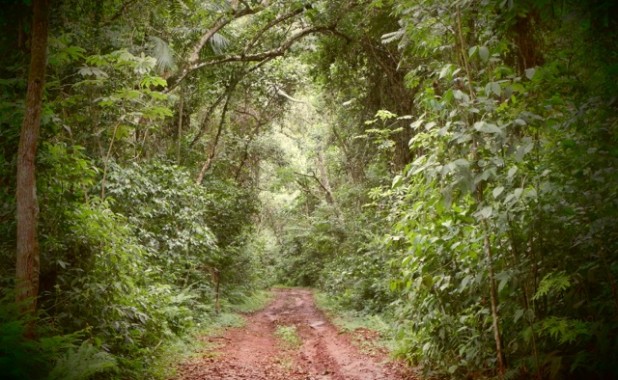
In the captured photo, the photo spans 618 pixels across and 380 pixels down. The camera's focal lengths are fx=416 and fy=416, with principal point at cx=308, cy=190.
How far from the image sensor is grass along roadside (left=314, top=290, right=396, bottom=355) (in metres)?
8.80

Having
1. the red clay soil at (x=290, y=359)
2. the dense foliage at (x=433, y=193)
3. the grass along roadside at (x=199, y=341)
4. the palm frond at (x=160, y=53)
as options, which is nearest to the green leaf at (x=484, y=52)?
the dense foliage at (x=433, y=193)

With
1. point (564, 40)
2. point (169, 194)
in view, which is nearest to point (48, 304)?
point (169, 194)

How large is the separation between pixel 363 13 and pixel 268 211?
22441mm

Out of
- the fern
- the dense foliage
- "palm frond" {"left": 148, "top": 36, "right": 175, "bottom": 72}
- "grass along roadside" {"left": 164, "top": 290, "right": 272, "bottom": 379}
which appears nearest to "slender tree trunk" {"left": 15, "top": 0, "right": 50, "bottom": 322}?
the dense foliage

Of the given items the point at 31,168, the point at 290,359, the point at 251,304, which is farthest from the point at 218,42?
the point at 251,304

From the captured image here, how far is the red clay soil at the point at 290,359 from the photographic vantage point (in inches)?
276

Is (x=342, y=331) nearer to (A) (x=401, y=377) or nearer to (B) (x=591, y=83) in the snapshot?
(A) (x=401, y=377)

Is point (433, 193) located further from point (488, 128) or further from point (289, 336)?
point (289, 336)

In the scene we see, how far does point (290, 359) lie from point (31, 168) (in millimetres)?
6122

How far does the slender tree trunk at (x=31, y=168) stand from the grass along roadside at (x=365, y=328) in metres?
6.21

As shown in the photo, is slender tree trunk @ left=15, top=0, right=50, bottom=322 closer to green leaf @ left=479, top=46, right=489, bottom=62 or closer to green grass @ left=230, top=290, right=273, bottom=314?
green leaf @ left=479, top=46, right=489, bottom=62

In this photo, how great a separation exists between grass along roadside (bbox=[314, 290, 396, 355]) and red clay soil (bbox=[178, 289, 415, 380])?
16 cm

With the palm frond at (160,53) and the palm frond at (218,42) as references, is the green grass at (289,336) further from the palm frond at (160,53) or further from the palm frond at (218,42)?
the palm frond at (218,42)

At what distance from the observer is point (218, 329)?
11.7m
